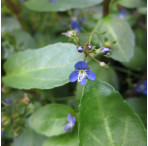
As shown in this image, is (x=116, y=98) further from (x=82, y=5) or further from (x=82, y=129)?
(x=82, y=5)

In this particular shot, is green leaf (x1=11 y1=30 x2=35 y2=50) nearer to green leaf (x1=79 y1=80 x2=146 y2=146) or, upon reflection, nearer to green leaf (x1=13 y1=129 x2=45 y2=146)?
green leaf (x1=13 y1=129 x2=45 y2=146)

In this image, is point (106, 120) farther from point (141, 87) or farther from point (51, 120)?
point (141, 87)

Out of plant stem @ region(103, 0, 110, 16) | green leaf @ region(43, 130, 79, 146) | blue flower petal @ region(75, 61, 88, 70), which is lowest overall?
green leaf @ region(43, 130, 79, 146)

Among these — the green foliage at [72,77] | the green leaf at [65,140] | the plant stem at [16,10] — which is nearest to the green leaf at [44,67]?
the green foliage at [72,77]

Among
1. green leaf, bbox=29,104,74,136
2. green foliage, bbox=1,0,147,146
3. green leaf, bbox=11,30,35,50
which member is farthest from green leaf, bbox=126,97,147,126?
green leaf, bbox=11,30,35,50

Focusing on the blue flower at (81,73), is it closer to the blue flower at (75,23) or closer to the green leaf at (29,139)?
the green leaf at (29,139)

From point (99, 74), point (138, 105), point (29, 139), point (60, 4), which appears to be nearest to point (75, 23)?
point (60, 4)
